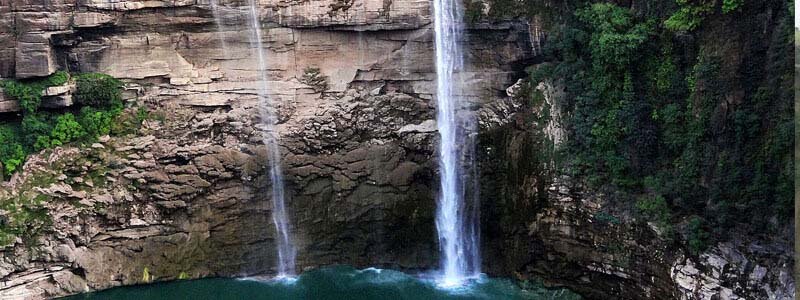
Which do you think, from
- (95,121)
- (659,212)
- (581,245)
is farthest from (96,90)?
(659,212)

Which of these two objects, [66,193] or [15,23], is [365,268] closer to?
[66,193]

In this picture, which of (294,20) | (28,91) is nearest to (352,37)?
(294,20)

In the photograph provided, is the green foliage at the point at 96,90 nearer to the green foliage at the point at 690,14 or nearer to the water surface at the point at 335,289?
the water surface at the point at 335,289

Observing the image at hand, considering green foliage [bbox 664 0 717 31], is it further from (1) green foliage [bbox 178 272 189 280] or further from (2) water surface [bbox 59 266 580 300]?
(1) green foliage [bbox 178 272 189 280]

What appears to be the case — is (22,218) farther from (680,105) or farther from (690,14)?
(690,14)

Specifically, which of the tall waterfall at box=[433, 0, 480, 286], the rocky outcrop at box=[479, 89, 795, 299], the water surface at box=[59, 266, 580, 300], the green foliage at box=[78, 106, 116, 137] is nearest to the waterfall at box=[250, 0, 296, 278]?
the water surface at box=[59, 266, 580, 300]

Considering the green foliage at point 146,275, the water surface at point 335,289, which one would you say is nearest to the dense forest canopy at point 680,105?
the water surface at point 335,289

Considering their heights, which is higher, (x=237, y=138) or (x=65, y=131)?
(x=65, y=131)
